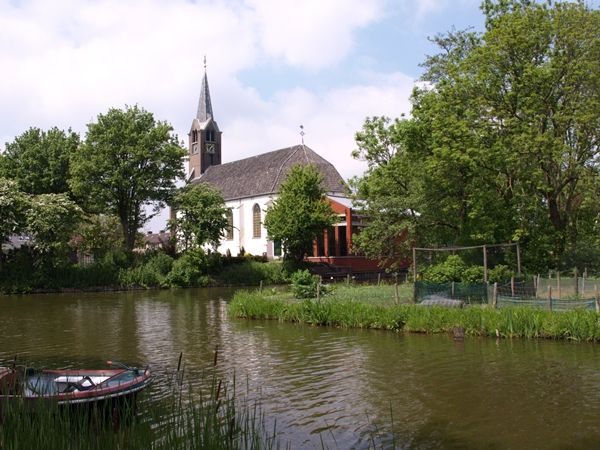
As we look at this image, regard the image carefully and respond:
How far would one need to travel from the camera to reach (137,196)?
1970 inches

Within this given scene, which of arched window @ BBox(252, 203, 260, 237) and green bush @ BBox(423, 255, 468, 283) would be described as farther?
arched window @ BBox(252, 203, 260, 237)

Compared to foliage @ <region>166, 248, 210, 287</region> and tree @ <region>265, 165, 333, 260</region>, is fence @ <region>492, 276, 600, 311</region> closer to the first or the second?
tree @ <region>265, 165, 333, 260</region>

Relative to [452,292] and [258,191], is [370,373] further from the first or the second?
[258,191]

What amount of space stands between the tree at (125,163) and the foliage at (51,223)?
12.6ft

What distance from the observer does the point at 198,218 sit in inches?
1950

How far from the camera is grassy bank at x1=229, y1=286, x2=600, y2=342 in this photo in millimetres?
17500

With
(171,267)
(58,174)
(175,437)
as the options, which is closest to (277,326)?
(175,437)

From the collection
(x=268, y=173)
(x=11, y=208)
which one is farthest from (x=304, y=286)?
(x=268, y=173)

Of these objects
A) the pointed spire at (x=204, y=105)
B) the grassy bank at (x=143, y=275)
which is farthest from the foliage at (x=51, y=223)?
the pointed spire at (x=204, y=105)

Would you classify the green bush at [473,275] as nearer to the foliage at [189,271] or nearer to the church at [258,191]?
the church at [258,191]

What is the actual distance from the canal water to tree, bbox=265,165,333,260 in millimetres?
22515

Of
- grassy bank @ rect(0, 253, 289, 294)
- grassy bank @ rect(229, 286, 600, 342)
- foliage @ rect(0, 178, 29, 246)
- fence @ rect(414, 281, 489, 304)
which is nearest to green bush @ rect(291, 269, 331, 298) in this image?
grassy bank @ rect(229, 286, 600, 342)

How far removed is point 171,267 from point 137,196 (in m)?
7.34

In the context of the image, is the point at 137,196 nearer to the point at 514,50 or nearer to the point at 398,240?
the point at 398,240
